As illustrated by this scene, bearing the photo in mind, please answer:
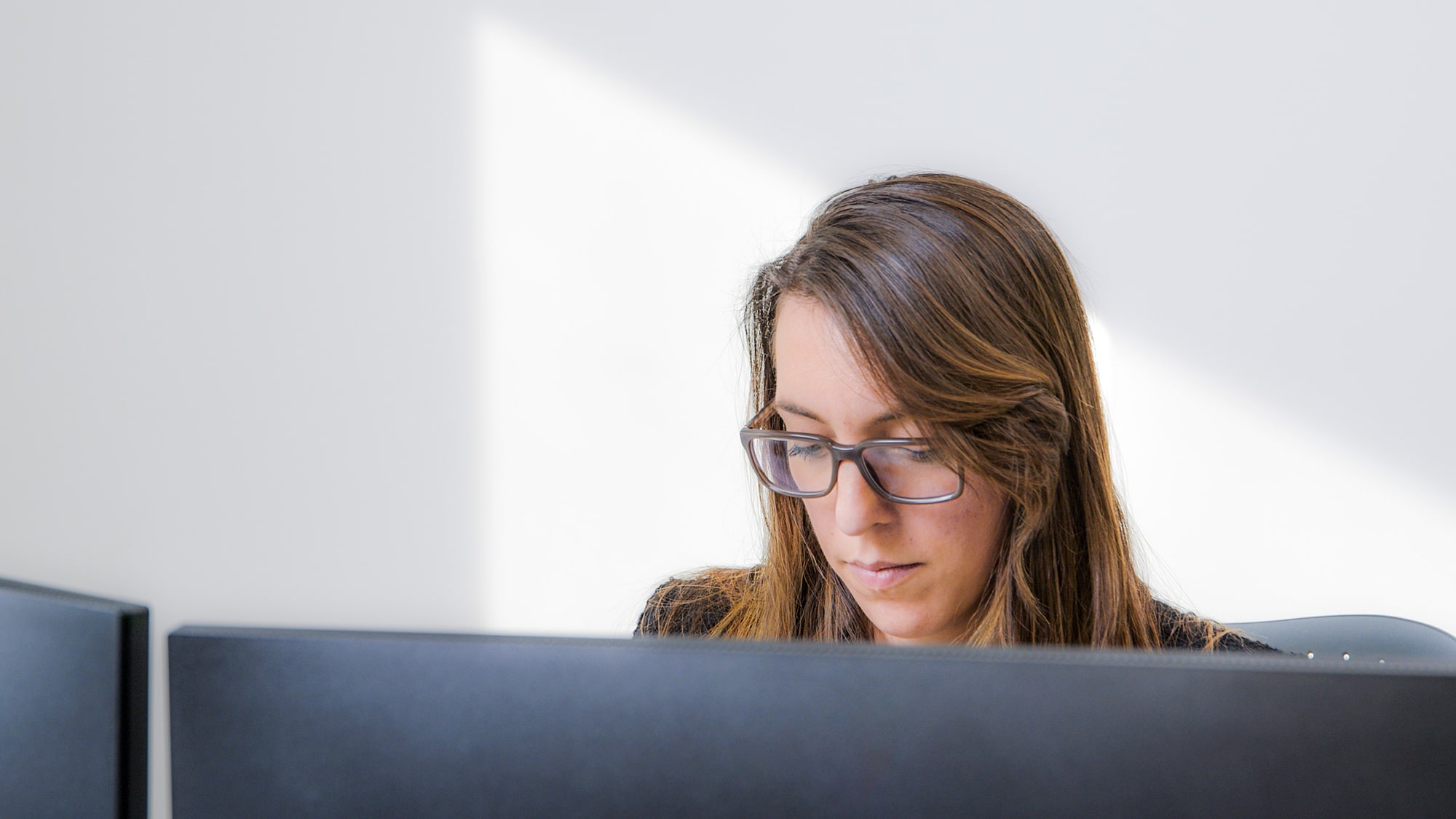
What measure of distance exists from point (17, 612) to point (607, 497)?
1735mm

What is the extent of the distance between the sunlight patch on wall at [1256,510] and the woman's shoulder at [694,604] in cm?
86

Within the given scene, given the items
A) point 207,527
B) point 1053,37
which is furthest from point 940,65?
point 207,527

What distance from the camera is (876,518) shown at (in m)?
0.97

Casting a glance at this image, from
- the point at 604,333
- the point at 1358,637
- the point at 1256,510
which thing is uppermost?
the point at 604,333

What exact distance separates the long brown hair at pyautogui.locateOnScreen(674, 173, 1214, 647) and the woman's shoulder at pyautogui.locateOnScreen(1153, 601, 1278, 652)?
2 centimetres

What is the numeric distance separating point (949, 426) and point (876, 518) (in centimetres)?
11

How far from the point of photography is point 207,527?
7.41 feet

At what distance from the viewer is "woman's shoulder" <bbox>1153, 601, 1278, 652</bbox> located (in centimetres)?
110

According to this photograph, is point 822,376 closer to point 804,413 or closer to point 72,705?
point 804,413

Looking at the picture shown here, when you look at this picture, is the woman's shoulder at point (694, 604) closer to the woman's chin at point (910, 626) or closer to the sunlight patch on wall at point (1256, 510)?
the woman's chin at point (910, 626)

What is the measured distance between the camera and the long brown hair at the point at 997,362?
3.05 feet

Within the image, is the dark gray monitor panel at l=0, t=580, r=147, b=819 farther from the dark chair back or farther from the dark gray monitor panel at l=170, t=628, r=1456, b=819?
the dark chair back

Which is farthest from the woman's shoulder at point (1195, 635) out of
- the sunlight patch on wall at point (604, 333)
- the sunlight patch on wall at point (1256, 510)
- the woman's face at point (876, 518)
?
the sunlight patch on wall at point (604, 333)

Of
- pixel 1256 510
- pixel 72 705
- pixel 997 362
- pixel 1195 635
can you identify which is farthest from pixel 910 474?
pixel 1256 510
